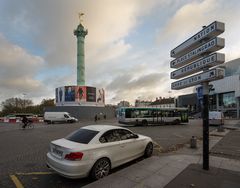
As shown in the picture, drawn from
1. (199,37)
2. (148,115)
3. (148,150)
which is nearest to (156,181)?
(148,150)

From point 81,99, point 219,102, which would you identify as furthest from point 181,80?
point 219,102

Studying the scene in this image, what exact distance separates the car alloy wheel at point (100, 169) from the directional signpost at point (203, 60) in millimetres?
3095

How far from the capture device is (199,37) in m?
6.72

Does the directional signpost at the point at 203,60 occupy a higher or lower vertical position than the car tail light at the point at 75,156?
higher

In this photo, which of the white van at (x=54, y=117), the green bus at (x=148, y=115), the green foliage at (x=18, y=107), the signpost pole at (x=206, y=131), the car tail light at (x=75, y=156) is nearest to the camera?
the car tail light at (x=75, y=156)

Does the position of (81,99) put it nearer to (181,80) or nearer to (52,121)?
(52,121)

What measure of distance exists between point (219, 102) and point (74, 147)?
7695 centimetres

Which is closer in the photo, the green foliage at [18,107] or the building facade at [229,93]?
the building facade at [229,93]

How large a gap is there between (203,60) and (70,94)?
58843 millimetres

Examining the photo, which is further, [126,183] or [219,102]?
[219,102]

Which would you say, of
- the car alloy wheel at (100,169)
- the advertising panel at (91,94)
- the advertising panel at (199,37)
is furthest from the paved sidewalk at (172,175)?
the advertising panel at (91,94)

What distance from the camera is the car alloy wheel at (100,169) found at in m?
5.66

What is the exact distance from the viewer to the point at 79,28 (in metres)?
70.3

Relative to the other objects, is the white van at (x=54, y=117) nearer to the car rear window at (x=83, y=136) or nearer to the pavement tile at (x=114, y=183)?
the car rear window at (x=83, y=136)
